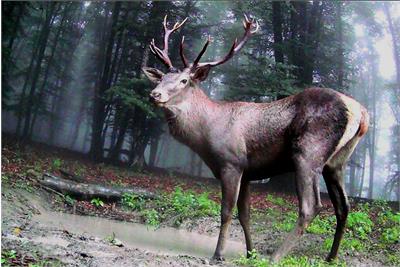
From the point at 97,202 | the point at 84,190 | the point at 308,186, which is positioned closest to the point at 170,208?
the point at 97,202

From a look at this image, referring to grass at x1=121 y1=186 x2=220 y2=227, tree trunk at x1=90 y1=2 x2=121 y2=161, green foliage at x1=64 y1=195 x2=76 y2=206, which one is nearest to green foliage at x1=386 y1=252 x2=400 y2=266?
grass at x1=121 y1=186 x2=220 y2=227

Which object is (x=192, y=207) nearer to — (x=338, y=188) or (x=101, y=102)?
(x=338, y=188)

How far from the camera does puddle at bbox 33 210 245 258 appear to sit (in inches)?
203

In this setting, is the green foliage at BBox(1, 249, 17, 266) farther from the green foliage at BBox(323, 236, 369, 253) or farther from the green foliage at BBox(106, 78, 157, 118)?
the green foliage at BBox(106, 78, 157, 118)

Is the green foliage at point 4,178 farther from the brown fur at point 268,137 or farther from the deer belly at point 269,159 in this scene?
the deer belly at point 269,159

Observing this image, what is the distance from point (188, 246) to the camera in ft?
18.0

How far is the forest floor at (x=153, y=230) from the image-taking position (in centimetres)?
345

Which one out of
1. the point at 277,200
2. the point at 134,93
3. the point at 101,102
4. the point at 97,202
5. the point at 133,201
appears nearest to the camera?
the point at 97,202

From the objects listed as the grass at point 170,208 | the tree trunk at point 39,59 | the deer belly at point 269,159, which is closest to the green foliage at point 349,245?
the deer belly at point 269,159

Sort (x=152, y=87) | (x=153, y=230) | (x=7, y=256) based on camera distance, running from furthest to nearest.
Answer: (x=152, y=87), (x=153, y=230), (x=7, y=256)

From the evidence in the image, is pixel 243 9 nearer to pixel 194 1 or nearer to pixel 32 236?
pixel 194 1

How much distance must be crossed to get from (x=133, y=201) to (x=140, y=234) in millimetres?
2572

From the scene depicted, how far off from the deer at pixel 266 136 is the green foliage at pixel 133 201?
420 centimetres

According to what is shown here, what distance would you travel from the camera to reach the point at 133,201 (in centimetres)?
871
